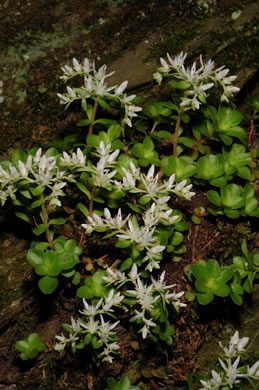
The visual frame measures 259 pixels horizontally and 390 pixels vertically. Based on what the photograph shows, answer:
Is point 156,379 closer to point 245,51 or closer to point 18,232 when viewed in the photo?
point 18,232

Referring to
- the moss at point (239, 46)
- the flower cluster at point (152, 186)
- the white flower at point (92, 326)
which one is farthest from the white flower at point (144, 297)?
the moss at point (239, 46)

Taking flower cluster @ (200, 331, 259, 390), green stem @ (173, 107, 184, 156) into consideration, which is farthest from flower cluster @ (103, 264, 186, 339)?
green stem @ (173, 107, 184, 156)

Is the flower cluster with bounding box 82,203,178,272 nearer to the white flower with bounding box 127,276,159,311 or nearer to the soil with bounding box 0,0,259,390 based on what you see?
the white flower with bounding box 127,276,159,311

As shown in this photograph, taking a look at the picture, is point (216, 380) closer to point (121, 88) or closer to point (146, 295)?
point (146, 295)

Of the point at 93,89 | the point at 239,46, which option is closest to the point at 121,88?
the point at 93,89

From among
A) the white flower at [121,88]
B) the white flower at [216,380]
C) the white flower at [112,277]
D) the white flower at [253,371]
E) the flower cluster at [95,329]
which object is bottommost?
the white flower at [253,371]

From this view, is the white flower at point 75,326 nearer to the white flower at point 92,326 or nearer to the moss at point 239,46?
the white flower at point 92,326

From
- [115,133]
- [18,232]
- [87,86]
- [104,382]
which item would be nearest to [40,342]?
[104,382]
